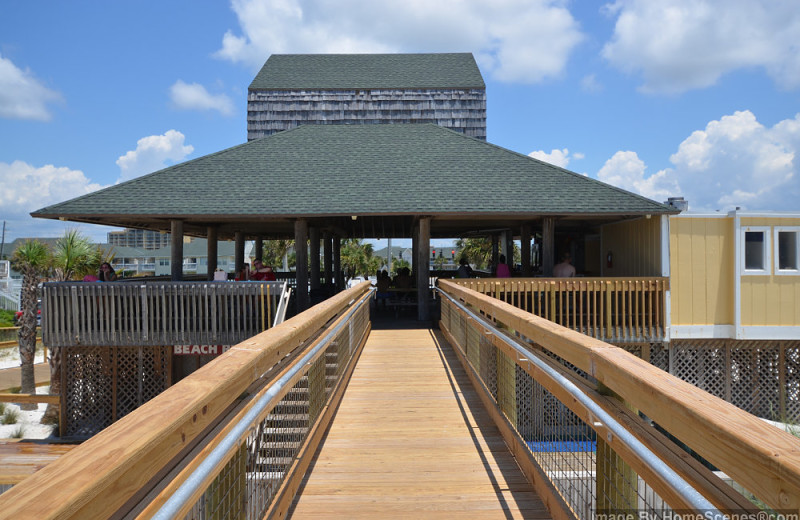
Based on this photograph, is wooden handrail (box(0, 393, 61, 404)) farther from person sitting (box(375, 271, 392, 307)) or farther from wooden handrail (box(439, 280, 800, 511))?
wooden handrail (box(439, 280, 800, 511))

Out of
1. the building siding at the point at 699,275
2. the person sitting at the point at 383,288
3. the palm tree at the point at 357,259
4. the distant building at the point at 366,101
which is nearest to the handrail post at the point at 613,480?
the building siding at the point at 699,275

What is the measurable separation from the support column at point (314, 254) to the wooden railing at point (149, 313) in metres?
6.31

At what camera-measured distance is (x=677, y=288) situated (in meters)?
12.3

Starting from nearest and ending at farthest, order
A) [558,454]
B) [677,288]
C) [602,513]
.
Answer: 1. [602,513]
2. [558,454]
3. [677,288]

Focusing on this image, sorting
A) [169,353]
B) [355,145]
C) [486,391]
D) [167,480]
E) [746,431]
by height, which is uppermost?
[355,145]

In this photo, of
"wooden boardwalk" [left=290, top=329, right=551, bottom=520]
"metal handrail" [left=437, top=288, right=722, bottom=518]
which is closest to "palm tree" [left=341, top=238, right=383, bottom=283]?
"wooden boardwalk" [left=290, top=329, right=551, bottom=520]

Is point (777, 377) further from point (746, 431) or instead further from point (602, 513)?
point (746, 431)

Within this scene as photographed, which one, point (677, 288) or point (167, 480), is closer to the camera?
point (167, 480)

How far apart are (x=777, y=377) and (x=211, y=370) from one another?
50.2ft

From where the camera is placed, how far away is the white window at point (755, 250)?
1189cm

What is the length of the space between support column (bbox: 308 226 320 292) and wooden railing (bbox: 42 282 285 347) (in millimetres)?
6308

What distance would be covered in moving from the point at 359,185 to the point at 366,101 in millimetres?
12910

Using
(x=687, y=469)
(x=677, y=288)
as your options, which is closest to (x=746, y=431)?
(x=687, y=469)

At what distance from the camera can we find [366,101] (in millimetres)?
25703
